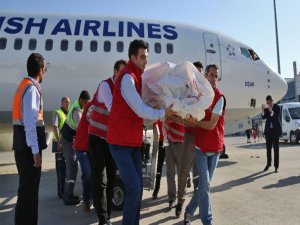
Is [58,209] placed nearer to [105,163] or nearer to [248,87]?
[105,163]

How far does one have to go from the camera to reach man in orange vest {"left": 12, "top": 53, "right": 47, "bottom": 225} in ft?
12.0

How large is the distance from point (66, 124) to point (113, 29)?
531 centimetres

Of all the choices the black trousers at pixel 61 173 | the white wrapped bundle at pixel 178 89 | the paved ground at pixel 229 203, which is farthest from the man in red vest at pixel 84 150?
the white wrapped bundle at pixel 178 89

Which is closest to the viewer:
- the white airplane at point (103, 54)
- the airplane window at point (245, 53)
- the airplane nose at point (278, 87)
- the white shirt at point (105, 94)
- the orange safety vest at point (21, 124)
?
the orange safety vest at point (21, 124)

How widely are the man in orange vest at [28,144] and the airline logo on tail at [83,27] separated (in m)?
7.25

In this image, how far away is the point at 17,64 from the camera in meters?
10.3

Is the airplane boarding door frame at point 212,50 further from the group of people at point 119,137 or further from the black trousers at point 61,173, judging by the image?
the group of people at point 119,137

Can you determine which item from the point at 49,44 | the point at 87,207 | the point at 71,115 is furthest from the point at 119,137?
the point at 49,44

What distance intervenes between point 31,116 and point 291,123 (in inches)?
795

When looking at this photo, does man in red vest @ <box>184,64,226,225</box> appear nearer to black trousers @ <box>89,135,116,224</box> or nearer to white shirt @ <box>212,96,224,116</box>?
white shirt @ <box>212,96,224,116</box>

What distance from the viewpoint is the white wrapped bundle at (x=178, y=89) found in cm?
364

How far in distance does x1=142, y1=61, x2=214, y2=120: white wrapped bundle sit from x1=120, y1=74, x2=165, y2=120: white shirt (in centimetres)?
27

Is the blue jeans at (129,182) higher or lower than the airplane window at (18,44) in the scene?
lower

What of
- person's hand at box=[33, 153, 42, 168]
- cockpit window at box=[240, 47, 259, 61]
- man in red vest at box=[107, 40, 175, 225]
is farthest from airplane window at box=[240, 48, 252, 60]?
person's hand at box=[33, 153, 42, 168]
